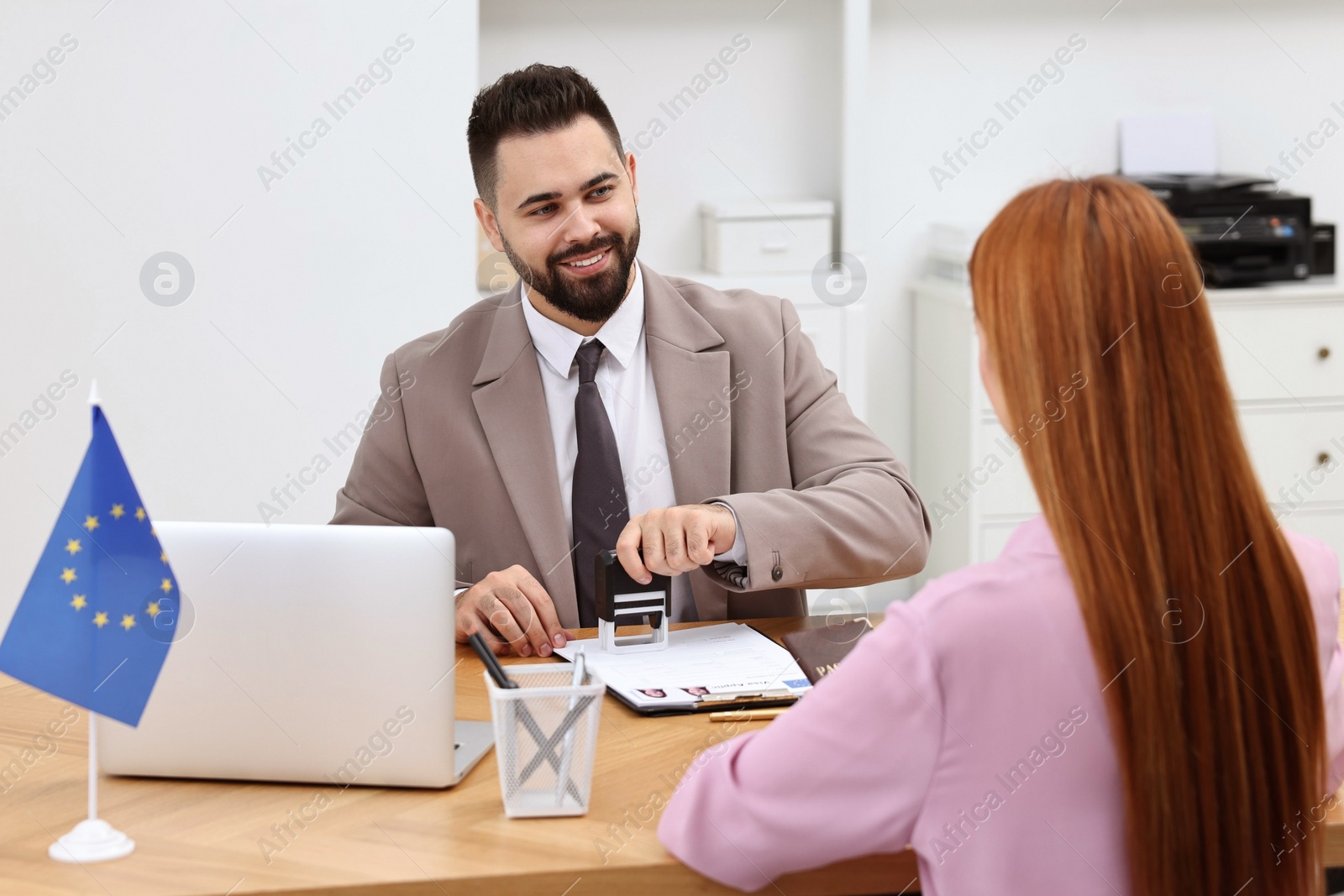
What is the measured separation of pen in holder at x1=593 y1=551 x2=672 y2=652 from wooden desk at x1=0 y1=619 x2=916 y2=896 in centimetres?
26

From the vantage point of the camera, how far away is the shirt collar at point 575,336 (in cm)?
194

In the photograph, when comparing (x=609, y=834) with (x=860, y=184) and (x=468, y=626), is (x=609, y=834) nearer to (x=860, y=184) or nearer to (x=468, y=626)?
(x=468, y=626)

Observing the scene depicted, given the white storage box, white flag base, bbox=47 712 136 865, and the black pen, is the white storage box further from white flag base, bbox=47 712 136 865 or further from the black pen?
white flag base, bbox=47 712 136 865

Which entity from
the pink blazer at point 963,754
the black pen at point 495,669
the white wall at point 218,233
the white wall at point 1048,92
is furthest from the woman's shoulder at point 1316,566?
the white wall at point 1048,92

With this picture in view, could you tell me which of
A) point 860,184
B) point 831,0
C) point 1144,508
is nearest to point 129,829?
point 1144,508

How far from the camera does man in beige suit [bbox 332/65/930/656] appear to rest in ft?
6.08

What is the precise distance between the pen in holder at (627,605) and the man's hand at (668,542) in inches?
0.5

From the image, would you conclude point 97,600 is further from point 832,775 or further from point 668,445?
point 668,445

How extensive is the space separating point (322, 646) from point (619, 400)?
88cm

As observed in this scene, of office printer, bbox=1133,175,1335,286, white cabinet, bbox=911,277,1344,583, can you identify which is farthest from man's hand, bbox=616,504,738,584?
office printer, bbox=1133,175,1335,286

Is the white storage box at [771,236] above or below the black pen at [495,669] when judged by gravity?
above

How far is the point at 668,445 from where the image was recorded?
1908 mm

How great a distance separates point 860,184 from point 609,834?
2.78 metres

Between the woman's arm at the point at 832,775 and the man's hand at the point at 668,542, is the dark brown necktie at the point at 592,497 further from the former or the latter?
the woman's arm at the point at 832,775
